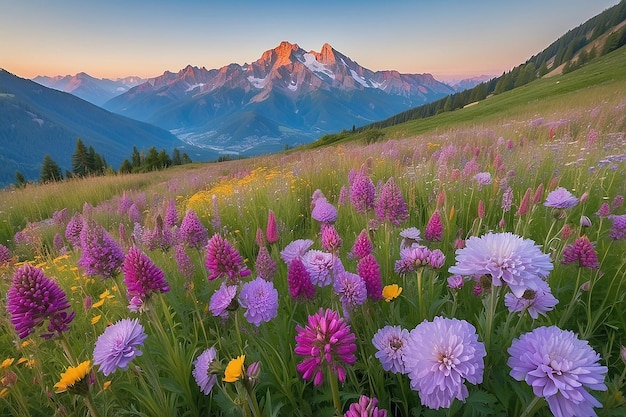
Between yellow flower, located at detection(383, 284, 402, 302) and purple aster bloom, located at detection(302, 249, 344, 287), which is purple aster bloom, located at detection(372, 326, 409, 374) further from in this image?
purple aster bloom, located at detection(302, 249, 344, 287)

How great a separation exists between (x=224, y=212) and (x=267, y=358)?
14.3 feet

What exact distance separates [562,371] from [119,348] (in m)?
1.71

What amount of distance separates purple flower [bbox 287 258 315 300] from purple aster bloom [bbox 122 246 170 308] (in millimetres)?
669

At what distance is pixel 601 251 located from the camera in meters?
2.62

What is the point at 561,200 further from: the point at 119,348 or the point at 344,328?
the point at 119,348

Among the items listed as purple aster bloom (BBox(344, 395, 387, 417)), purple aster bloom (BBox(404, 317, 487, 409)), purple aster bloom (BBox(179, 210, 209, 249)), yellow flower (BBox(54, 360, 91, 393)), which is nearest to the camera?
purple aster bloom (BBox(344, 395, 387, 417))

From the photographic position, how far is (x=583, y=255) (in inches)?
72.2

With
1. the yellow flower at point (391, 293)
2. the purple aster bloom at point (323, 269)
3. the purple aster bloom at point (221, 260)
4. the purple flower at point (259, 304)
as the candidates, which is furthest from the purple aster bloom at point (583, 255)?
the purple aster bloom at point (221, 260)

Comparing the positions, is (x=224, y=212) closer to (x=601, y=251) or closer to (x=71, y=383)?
(x=71, y=383)

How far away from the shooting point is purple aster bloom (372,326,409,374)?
1.44 meters

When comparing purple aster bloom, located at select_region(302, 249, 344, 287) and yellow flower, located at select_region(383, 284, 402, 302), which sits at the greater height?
purple aster bloom, located at select_region(302, 249, 344, 287)

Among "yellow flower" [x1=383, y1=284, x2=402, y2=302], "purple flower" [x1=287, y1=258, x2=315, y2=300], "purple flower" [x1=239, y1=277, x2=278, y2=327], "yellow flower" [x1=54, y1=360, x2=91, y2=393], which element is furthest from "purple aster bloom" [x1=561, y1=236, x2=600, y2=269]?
"yellow flower" [x1=54, y1=360, x2=91, y2=393]

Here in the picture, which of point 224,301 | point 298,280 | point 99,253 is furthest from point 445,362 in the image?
point 99,253

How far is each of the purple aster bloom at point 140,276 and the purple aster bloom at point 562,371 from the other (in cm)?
162
